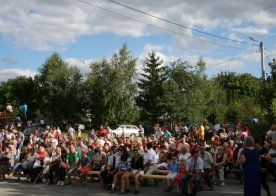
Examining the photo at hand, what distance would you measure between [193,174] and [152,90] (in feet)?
128

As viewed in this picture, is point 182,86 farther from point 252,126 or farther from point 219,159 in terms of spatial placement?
point 219,159

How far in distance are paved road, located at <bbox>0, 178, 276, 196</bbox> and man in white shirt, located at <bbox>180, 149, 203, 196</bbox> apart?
482mm

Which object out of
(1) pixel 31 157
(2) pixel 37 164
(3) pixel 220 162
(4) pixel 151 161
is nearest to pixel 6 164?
(1) pixel 31 157

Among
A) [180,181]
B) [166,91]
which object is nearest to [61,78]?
[166,91]

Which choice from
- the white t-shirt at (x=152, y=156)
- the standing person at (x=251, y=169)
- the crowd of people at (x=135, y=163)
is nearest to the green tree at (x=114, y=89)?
the crowd of people at (x=135, y=163)

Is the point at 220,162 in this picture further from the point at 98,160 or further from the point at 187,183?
the point at 98,160

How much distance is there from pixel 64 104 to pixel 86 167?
142 ft

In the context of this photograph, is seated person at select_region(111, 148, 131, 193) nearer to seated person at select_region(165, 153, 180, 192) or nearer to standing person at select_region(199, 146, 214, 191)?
seated person at select_region(165, 153, 180, 192)

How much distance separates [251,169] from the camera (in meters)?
8.38

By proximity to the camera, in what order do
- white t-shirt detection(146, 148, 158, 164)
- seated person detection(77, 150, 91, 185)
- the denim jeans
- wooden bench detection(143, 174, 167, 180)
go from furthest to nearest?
seated person detection(77, 150, 91, 185), white t-shirt detection(146, 148, 158, 164), wooden bench detection(143, 174, 167, 180), the denim jeans

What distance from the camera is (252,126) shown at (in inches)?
958

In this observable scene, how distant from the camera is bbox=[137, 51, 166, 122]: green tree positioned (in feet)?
161

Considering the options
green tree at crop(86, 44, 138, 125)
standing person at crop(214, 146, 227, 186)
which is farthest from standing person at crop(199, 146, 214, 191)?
green tree at crop(86, 44, 138, 125)

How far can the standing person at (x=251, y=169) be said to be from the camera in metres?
8.31
